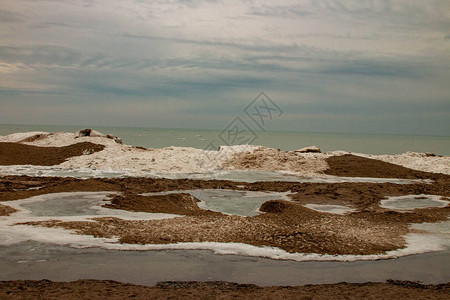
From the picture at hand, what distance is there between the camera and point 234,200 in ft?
61.8

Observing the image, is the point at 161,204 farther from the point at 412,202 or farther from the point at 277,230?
the point at 412,202

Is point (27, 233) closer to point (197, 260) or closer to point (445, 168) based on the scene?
point (197, 260)

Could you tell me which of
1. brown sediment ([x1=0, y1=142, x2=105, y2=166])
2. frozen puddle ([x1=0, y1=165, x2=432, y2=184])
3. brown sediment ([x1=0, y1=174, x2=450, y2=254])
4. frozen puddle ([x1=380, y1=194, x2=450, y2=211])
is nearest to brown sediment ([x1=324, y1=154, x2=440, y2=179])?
frozen puddle ([x1=0, y1=165, x2=432, y2=184])

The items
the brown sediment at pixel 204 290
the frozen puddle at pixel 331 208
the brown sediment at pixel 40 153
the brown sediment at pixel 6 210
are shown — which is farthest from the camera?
the brown sediment at pixel 40 153

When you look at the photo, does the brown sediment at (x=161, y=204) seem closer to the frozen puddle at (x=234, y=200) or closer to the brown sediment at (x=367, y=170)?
the frozen puddle at (x=234, y=200)

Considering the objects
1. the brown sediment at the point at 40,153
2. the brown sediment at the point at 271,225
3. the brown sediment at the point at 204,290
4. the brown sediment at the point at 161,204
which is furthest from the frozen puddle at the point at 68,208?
the brown sediment at the point at 40,153

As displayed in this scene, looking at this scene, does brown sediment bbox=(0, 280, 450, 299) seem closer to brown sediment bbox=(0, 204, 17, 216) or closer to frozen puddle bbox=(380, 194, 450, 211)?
brown sediment bbox=(0, 204, 17, 216)

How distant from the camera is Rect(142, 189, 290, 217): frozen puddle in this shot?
16.4m

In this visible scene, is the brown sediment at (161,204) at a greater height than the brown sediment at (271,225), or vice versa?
the brown sediment at (271,225)

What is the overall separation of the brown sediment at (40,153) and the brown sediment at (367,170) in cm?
2036

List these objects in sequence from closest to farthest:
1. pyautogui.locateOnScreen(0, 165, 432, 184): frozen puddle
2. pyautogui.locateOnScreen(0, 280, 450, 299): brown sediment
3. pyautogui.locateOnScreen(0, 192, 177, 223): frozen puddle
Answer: pyautogui.locateOnScreen(0, 280, 450, 299): brown sediment, pyautogui.locateOnScreen(0, 192, 177, 223): frozen puddle, pyautogui.locateOnScreen(0, 165, 432, 184): frozen puddle

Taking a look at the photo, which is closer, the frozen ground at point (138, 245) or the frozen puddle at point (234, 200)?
the frozen ground at point (138, 245)

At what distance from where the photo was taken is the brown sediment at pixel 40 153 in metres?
31.2

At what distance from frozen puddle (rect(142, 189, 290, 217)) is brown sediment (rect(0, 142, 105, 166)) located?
53.5ft
